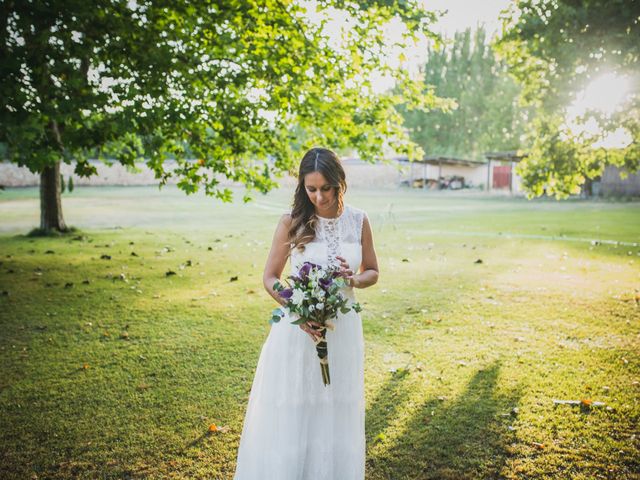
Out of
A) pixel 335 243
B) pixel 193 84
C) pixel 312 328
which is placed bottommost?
pixel 312 328

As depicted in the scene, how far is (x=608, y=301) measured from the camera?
803 centimetres

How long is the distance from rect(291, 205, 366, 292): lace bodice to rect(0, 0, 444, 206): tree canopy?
513 cm

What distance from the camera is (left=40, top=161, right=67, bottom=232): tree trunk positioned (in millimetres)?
16031

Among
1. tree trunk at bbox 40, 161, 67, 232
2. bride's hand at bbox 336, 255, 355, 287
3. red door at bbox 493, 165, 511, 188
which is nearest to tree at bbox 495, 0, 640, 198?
bride's hand at bbox 336, 255, 355, 287

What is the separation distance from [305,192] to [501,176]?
59666 millimetres

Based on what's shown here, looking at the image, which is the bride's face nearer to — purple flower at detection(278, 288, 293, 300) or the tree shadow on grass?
purple flower at detection(278, 288, 293, 300)

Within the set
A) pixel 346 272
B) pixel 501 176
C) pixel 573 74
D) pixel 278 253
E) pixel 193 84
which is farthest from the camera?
pixel 501 176

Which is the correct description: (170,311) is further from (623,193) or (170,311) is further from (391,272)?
(623,193)

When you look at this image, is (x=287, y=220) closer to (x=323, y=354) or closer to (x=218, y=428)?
(x=323, y=354)

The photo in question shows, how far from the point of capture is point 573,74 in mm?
12266

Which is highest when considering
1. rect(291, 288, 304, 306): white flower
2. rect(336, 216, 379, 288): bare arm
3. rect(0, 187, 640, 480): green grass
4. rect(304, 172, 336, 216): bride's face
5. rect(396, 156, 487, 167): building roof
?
rect(396, 156, 487, 167): building roof

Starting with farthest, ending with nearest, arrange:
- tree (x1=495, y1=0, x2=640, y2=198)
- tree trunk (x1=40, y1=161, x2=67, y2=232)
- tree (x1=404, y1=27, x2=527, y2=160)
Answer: tree (x1=404, y1=27, x2=527, y2=160) → tree trunk (x1=40, y1=161, x2=67, y2=232) → tree (x1=495, y1=0, x2=640, y2=198)

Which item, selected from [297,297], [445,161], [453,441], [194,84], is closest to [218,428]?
[297,297]

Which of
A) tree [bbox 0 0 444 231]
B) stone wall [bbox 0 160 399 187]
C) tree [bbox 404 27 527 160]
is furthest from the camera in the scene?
tree [bbox 404 27 527 160]
